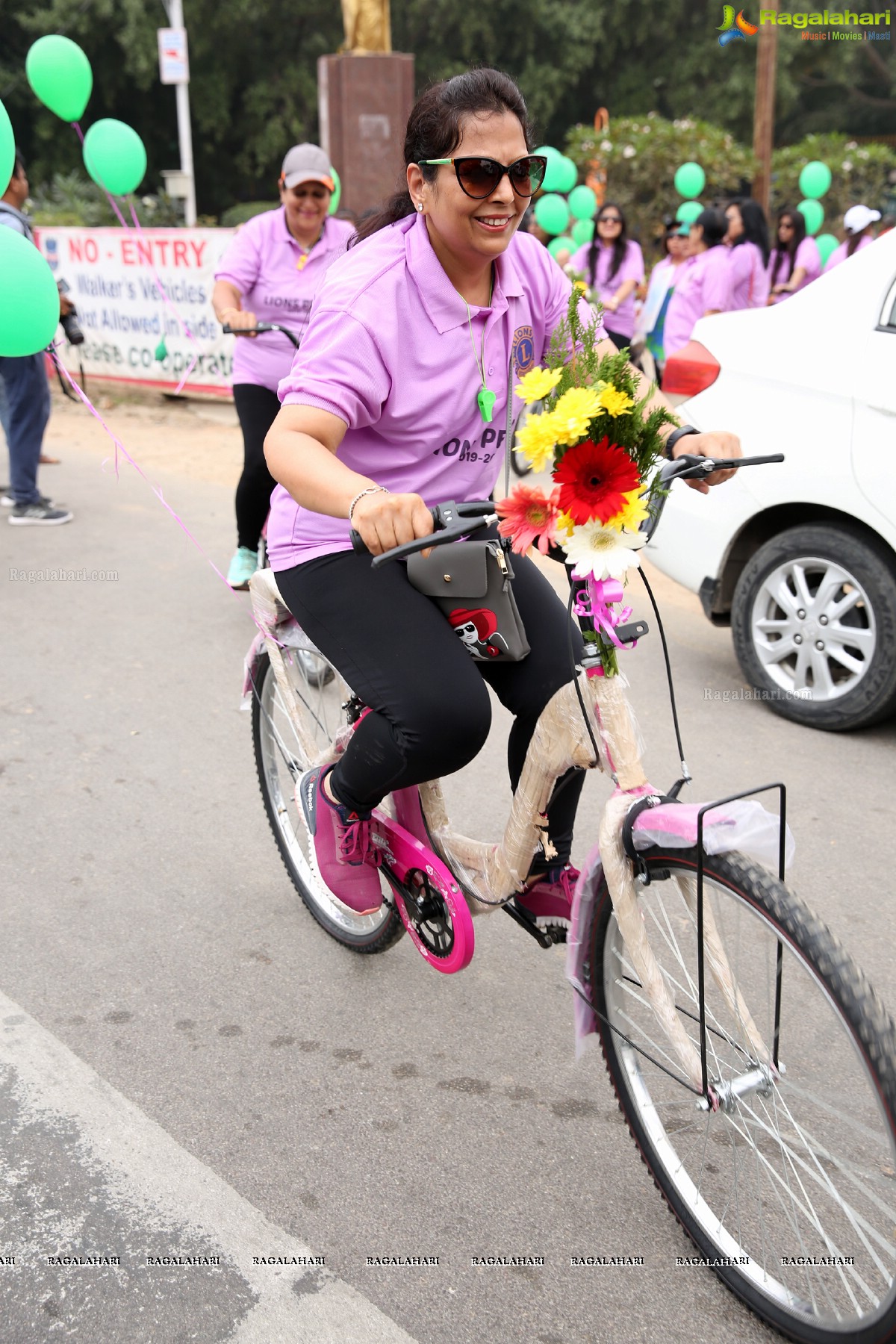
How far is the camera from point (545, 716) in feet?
7.50

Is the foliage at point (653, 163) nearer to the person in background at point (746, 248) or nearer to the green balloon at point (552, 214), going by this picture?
the green balloon at point (552, 214)

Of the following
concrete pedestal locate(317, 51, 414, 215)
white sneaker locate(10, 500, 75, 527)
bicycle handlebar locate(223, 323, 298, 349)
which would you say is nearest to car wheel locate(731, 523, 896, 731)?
bicycle handlebar locate(223, 323, 298, 349)

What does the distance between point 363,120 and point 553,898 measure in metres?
12.3

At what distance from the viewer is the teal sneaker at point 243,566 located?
5.70 meters

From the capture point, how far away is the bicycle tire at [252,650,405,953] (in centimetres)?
305

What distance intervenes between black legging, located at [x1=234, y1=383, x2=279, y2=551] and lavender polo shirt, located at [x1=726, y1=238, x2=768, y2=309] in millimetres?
5001

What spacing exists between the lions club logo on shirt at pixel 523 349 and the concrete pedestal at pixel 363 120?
36.7 feet

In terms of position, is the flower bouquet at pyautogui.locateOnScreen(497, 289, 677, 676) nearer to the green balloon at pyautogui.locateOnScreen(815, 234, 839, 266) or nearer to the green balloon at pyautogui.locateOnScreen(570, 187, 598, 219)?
the green balloon at pyautogui.locateOnScreen(570, 187, 598, 219)

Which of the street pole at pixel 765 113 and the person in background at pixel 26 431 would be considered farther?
the street pole at pixel 765 113

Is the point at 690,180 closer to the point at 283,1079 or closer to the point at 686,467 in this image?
the point at 686,467

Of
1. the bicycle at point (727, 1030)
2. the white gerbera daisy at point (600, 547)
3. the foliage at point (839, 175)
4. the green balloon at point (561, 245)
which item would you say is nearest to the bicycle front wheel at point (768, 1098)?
the bicycle at point (727, 1030)

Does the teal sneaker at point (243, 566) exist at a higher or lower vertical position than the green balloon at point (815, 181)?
lower

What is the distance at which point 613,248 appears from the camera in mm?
9469

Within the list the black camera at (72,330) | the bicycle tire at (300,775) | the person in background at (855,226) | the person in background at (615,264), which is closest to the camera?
the bicycle tire at (300,775)
